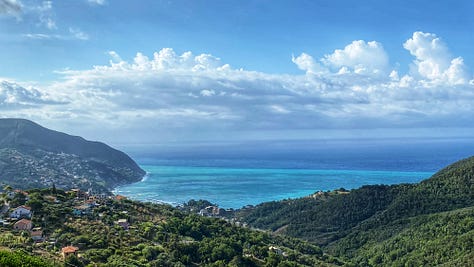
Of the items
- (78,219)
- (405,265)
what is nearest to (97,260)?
(78,219)

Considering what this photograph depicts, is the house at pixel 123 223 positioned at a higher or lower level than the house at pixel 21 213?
lower

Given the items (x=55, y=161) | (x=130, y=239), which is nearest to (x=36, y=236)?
(x=130, y=239)

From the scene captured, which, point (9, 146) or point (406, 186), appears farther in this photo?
point (9, 146)

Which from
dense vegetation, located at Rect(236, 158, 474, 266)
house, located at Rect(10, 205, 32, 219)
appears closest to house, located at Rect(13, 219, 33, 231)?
house, located at Rect(10, 205, 32, 219)

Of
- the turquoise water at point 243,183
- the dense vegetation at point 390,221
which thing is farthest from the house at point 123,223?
the turquoise water at point 243,183

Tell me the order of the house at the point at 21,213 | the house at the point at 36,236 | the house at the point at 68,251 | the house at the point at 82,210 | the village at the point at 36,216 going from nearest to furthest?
the house at the point at 68,251 → the village at the point at 36,216 → the house at the point at 36,236 → the house at the point at 21,213 → the house at the point at 82,210

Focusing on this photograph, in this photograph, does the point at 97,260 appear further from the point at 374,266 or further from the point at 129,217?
the point at 374,266

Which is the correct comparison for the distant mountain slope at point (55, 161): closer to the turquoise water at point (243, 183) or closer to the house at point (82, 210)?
the turquoise water at point (243, 183)
